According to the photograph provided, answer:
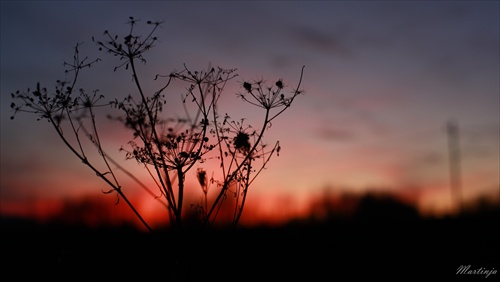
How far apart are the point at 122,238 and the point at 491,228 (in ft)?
42.3

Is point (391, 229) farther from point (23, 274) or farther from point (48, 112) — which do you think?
point (48, 112)

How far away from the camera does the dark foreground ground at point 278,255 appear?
40.0ft

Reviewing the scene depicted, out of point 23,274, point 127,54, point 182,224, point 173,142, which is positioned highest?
point 127,54

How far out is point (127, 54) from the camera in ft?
26.8

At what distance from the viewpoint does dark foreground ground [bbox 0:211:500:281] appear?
1219 cm

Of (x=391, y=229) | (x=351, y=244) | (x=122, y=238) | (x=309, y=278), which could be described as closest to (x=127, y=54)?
(x=309, y=278)

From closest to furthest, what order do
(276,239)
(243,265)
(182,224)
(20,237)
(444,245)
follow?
(182,224) → (243,265) → (444,245) → (276,239) → (20,237)

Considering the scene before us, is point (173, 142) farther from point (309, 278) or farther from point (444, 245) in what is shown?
point (444, 245)

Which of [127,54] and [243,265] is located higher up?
[127,54]

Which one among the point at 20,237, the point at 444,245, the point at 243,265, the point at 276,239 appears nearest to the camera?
the point at 243,265

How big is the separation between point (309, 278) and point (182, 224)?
6.34m

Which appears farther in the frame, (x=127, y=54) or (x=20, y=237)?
(x=20, y=237)

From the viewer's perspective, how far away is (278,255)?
15078 mm

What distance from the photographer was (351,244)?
641 inches
